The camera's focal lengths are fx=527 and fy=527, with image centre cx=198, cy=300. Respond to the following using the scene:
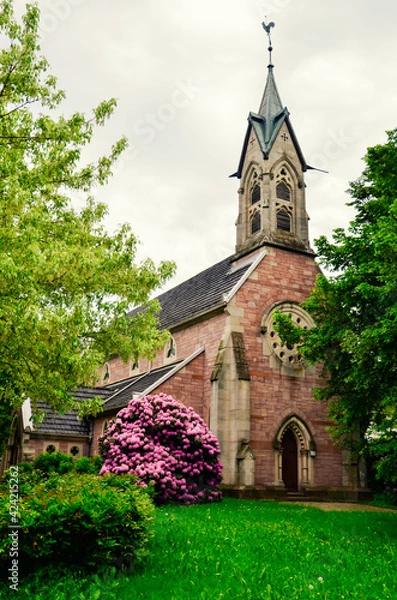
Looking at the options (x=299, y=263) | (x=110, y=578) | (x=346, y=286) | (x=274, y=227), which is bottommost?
(x=110, y=578)

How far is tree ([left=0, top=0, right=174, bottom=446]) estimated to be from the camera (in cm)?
928

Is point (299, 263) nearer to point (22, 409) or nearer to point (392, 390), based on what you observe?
point (392, 390)

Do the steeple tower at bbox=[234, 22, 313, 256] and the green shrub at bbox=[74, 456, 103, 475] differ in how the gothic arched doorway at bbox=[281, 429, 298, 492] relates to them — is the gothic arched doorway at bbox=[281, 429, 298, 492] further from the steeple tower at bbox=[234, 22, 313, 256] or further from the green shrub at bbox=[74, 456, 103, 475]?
the steeple tower at bbox=[234, 22, 313, 256]

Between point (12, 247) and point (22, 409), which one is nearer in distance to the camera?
point (12, 247)

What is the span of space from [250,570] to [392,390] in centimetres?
663

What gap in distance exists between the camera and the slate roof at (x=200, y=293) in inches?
891

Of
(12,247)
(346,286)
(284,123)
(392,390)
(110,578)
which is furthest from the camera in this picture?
(284,123)

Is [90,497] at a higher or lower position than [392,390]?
lower

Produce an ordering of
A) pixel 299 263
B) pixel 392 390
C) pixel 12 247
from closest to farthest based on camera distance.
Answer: pixel 12 247
pixel 392 390
pixel 299 263

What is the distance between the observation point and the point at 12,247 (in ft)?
30.3

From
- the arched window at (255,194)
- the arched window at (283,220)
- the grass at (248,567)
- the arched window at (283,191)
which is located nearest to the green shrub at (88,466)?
the grass at (248,567)

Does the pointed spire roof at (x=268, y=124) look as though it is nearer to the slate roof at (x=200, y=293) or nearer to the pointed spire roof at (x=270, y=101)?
the pointed spire roof at (x=270, y=101)

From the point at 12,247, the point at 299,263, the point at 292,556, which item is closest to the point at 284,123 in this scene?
the point at 299,263

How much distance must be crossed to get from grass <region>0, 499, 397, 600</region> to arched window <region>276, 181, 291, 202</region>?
16.4 meters
